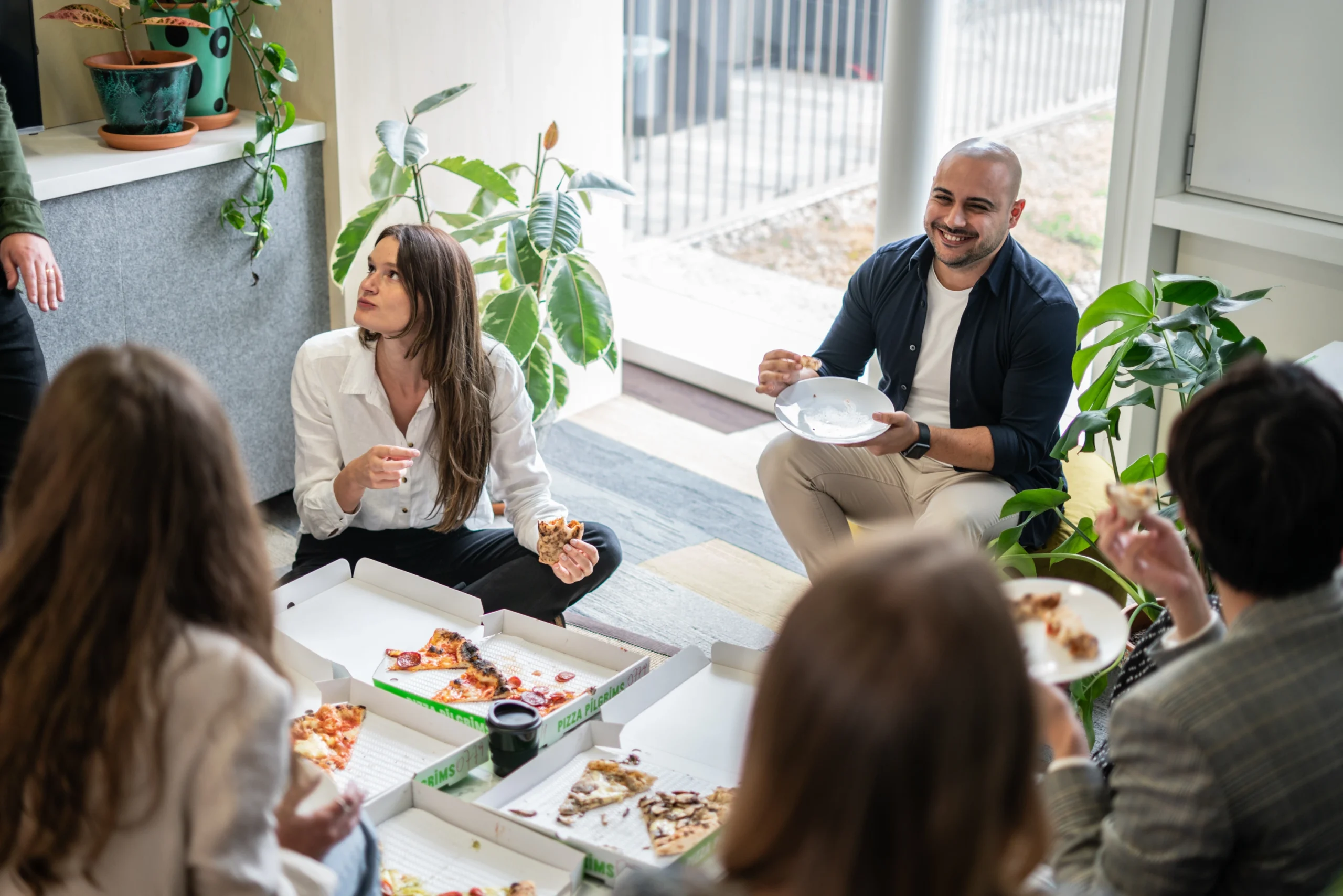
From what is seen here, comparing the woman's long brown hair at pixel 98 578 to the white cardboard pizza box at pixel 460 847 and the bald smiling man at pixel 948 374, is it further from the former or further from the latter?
the bald smiling man at pixel 948 374

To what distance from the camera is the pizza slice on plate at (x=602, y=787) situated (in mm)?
1760

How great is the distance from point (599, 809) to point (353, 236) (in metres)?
1.79

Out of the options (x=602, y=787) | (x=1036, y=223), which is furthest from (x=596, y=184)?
(x=1036, y=223)

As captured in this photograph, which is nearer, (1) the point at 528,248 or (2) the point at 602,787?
(2) the point at 602,787

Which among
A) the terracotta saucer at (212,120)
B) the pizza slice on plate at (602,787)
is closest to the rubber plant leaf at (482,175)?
the terracotta saucer at (212,120)

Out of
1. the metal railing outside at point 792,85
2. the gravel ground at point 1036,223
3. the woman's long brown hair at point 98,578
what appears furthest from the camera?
the gravel ground at point 1036,223

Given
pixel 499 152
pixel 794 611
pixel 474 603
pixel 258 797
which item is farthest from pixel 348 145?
pixel 794 611

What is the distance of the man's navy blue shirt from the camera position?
2596 mm

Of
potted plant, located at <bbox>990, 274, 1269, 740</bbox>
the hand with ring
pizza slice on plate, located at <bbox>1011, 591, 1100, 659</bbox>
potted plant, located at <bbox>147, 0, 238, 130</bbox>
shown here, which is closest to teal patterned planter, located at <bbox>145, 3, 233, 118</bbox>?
potted plant, located at <bbox>147, 0, 238, 130</bbox>

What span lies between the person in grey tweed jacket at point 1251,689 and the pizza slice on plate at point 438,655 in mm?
1121

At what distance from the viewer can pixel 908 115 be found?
332 centimetres

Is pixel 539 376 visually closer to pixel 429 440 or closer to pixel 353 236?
pixel 353 236

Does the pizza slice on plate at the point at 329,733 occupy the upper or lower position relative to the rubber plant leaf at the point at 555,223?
lower

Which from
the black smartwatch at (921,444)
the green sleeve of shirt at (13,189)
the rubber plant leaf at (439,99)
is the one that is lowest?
the black smartwatch at (921,444)
